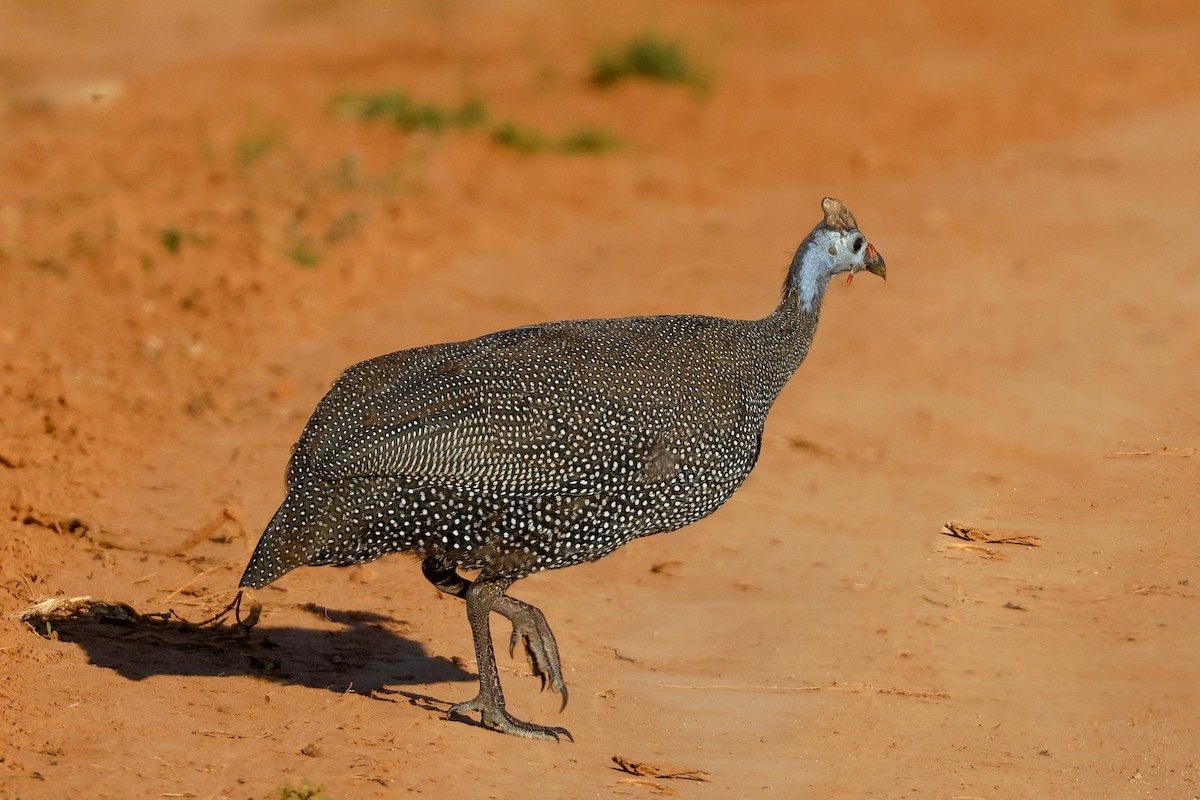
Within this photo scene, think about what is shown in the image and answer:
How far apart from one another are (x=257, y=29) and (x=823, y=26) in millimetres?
6805

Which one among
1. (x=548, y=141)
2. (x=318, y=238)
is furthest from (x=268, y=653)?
(x=548, y=141)

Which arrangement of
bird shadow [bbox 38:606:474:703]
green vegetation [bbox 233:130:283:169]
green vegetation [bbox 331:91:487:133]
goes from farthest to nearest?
green vegetation [bbox 331:91:487:133] < green vegetation [bbox 233:130:283:169] < bird shadow [bbox 38:606:474:703]

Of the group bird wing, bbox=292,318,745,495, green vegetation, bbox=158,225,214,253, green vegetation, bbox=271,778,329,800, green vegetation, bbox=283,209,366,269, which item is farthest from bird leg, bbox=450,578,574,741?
green vegetation, bbox=158,225,214,253

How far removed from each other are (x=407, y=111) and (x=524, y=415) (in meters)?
8.75

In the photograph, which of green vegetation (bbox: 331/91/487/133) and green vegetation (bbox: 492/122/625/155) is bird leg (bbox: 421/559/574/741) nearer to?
green vegetation (bbox: 492/122/625/155)

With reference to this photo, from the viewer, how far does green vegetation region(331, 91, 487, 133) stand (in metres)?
12.9

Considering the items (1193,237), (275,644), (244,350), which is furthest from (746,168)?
(275,644)

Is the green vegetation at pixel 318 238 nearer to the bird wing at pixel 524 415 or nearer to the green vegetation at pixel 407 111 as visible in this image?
the green vegetation at pixel 407 111

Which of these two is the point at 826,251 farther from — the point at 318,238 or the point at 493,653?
the point at 318,238

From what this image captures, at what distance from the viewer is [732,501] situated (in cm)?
691

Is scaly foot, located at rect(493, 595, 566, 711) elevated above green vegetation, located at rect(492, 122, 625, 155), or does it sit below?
below

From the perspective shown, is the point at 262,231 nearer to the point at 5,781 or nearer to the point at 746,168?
the point at 746,168

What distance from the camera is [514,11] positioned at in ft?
65.1

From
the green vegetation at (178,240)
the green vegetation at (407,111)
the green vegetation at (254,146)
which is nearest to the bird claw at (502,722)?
the green vegetation at (178,240)
